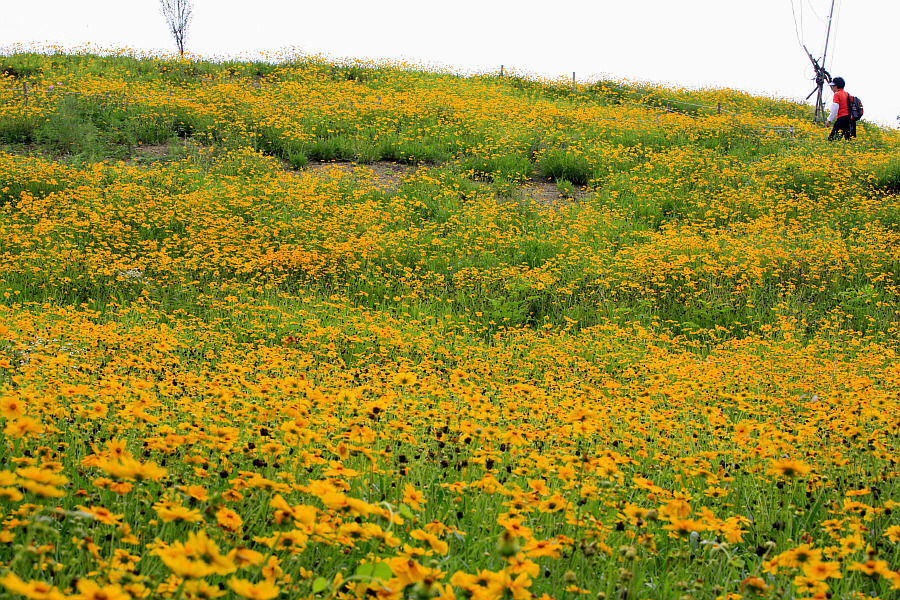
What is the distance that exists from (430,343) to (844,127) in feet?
49.4

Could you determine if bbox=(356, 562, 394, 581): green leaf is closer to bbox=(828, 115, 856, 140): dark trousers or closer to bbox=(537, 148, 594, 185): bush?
bbox=(537, 148, 594, 185): bush

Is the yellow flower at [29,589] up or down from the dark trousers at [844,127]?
down

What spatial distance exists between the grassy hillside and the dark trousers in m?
1.04

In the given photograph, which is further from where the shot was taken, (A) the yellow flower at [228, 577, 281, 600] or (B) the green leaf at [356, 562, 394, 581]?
(B) the green leaf at [356, 562, 394, 581]

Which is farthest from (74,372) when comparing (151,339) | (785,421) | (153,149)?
(153,149)

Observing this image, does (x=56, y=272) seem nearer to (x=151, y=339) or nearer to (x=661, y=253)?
(x=151, y=339)

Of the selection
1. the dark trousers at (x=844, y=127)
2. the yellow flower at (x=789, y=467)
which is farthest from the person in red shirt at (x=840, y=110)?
the yellow flower at (x=789, y=467)

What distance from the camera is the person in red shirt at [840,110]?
15164mm

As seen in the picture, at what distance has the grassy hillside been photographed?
1875 millimetres

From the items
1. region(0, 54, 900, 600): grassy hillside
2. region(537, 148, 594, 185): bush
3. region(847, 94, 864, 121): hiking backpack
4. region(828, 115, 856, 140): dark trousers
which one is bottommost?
region(0, 54, 900, 600): grassy hillside

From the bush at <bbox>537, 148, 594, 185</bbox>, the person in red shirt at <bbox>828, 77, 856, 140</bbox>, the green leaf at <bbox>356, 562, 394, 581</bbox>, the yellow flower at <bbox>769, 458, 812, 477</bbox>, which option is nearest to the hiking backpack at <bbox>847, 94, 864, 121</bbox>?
Result: the person in red shirt at <bbox>828, 77, 856, 140</bbox>

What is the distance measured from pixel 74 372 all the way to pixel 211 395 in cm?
75

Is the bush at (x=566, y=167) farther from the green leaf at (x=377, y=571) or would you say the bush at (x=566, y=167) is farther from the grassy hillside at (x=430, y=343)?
the green leaf at (x=377, y=571)

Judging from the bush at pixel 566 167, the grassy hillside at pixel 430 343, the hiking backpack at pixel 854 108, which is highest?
the hiking backpack at pixel 854 108
